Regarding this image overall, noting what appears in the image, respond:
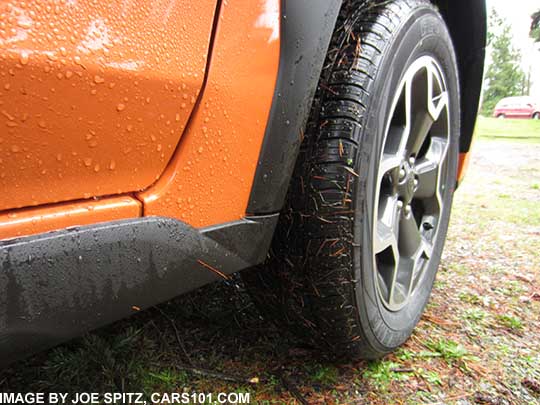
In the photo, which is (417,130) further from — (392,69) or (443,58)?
(392,69)

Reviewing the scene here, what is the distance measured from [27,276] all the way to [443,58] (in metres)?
1.32

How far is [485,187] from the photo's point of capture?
504 centimetres

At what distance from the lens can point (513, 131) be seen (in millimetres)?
15320

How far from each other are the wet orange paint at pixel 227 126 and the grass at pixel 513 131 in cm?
1293

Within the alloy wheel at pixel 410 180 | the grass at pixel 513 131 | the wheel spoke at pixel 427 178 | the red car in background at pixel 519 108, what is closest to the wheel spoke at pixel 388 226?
the alloy wheel at pixel 410 180

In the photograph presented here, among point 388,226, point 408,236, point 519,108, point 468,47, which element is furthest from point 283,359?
point 519,108

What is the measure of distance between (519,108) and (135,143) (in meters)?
29.4

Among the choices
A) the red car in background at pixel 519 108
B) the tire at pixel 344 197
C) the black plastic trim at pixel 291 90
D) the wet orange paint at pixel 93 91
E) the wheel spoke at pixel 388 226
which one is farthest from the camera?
the red car in background at pixel 519 108

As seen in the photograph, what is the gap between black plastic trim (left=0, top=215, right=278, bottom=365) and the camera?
583 millimetres

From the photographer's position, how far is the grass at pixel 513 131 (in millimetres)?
13387

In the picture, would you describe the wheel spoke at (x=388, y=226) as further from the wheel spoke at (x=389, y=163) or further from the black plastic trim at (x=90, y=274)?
the black plastic trim at (x=90, y=274)

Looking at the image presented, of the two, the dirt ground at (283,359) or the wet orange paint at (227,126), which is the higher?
the wet orange paint at (227,126)

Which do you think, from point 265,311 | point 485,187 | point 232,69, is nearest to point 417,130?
point 265,311

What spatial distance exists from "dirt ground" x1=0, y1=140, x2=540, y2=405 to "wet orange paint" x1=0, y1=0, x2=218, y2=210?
25.5 inches
